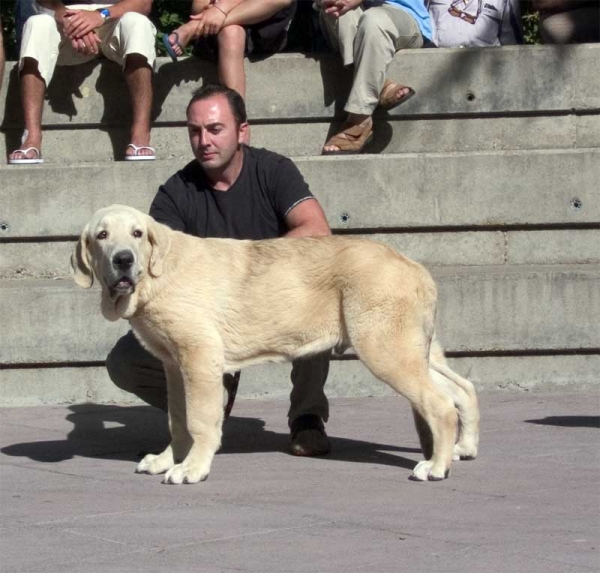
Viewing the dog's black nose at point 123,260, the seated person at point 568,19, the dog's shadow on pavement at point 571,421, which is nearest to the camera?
the dog's black nose at point 123,260

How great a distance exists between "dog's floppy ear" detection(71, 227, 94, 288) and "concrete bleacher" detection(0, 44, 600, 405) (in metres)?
2.18

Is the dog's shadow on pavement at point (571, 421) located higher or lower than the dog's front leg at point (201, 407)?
lower

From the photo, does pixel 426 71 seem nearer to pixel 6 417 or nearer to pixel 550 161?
pixel 550 161

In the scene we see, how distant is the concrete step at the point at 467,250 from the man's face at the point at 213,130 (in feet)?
8.41

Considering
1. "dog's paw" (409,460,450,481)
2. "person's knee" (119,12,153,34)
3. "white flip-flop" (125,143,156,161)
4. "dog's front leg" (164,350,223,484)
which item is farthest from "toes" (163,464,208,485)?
"person's knee" (119,12,153,34)

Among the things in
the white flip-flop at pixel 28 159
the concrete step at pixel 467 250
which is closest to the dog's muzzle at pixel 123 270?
the concrete step at pixel 467 250

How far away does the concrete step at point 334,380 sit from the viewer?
805cm

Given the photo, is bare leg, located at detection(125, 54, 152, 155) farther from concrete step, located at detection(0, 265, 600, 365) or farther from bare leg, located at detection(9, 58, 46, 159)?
concrete step, located at detection(0, 265, 600, 365)

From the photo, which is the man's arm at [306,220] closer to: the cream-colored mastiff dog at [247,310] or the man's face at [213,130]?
the cream-colored mastiff dog at [247,310]

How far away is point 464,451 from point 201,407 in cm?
135

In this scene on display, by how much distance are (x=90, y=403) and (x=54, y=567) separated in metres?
3.89

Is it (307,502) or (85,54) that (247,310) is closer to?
(307,502)

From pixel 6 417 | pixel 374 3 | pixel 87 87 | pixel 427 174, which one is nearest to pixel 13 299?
pixel 6 417

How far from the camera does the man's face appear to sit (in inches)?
246
